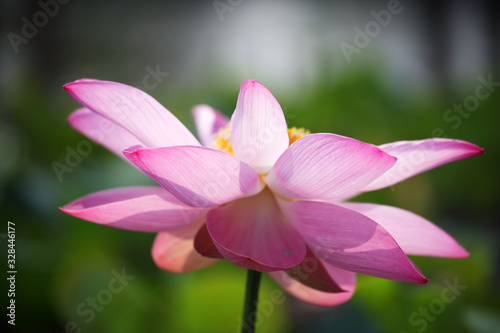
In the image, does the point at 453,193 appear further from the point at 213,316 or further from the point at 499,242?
the point at 213,316

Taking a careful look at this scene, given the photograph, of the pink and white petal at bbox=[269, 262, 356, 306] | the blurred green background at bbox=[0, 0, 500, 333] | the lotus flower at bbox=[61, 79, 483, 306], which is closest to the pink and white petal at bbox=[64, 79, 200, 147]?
the lotus flower at bbox=[61, 79, 483, 306]

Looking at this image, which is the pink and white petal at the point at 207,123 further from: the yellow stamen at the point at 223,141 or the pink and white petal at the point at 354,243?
the pink and white petal at the point at 354,243

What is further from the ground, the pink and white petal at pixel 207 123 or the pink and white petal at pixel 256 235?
the pink and white petal at pixel 207 123

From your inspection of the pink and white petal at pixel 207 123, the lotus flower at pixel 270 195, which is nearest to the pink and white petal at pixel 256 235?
the lotus flower at pixel 270 195

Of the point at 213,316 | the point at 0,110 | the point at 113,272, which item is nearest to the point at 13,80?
the point at 0,110

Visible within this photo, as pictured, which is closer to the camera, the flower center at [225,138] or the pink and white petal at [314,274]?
the pink and white petal at [314,274]
